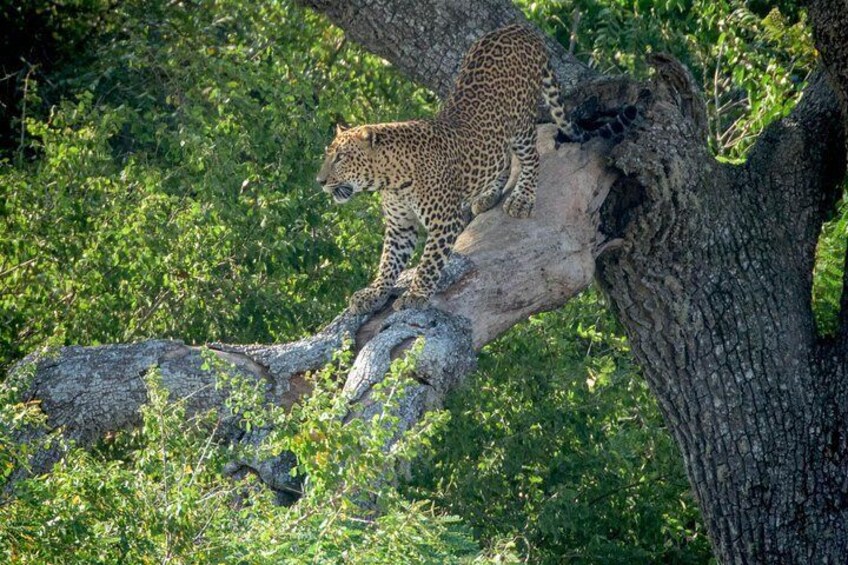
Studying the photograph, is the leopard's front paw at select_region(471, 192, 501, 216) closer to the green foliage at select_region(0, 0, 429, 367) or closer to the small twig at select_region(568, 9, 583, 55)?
the green foliage at select_region(0, 0, 429, 367)

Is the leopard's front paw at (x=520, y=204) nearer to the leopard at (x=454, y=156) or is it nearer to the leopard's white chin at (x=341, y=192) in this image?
the leopard at (x=454, y=156)

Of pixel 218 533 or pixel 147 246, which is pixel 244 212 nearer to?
pixel 147 246

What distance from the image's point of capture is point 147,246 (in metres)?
9.50

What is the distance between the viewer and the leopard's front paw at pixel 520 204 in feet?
30.3

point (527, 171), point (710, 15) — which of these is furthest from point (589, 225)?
point (710, 15)

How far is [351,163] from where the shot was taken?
9.16 m

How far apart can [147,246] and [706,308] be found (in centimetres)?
346

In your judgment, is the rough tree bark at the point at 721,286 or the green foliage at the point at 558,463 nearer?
the rough tree bark at the point at 721,286

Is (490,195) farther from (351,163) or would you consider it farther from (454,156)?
(351,163)

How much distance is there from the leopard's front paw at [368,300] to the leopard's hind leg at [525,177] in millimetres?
959

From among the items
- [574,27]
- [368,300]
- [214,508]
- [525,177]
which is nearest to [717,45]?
[574,27]

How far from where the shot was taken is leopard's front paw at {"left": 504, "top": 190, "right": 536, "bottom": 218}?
9234 millimetres

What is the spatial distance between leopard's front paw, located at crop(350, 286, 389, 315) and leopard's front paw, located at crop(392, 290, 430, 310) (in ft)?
0.83

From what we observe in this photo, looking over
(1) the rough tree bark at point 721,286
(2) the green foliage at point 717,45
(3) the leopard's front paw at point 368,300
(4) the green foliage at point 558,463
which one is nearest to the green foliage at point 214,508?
(1) the rough tree bark at point 721,286
